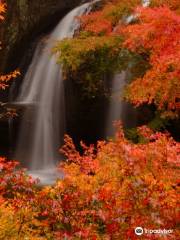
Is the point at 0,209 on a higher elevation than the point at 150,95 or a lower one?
lower

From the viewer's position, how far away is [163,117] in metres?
11.3

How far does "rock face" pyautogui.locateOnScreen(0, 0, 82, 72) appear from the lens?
1592 centimetres

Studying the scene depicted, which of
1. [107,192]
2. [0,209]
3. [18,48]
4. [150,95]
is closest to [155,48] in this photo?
[150,95]

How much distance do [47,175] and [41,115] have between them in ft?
8.70

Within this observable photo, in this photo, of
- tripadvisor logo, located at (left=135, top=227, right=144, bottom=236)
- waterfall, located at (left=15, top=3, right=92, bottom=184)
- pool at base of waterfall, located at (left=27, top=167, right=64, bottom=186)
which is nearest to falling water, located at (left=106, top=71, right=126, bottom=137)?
waterfall, located at (left=15, top=3, right=92, bottom=184)

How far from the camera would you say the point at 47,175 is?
43.8ft

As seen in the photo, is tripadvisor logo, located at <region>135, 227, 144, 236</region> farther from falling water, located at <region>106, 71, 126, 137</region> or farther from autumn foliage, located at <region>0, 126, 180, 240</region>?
falling water, located at <region>106, 71, 126, 137</region>

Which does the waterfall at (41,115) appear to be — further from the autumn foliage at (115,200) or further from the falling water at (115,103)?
the autumn foliage at (115,200)

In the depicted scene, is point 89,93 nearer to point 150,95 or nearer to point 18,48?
point 150,95

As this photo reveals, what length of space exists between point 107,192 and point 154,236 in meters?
1.05

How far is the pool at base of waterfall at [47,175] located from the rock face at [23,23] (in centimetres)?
456

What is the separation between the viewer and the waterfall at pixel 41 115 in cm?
1462

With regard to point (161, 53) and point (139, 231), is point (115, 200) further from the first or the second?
point (161, 53)

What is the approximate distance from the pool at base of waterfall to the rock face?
4.56 metres
